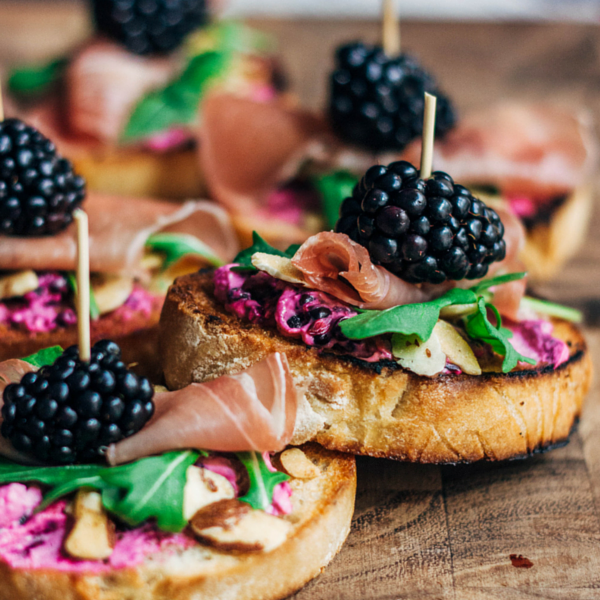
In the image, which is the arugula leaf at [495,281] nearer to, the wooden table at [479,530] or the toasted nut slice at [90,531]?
the wooden table at [479,530]

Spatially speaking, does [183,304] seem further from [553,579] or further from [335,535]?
[553,579]

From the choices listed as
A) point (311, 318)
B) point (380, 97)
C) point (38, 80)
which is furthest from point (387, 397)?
point (38, 80)

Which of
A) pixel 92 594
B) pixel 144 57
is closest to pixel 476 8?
pixel 144 57

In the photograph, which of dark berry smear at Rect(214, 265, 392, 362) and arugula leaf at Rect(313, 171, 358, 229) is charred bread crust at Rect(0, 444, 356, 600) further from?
arugula leaf at Rect(313, 171, 358, 229)

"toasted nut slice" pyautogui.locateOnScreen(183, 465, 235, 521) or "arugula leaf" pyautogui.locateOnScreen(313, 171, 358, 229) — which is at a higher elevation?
"arugula leaf" pyautogui.locateOnScreen(313, 171, 358, 229)

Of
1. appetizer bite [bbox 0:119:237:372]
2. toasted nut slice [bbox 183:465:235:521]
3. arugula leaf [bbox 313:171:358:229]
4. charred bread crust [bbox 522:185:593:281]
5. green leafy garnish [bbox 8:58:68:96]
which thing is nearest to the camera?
toasted nut slice [bbox 183:465:235:521]

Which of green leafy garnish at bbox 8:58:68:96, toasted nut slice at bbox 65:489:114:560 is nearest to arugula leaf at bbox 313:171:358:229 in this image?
toasted nut slice at bbox 65:489:114:560
